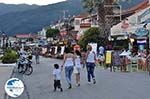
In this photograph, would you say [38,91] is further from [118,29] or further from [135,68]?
[118,29]

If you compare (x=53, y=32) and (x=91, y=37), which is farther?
(x=53, y=32)

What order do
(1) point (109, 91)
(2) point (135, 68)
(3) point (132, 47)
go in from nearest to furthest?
(1) point (109, 91)
(2) point (135, 68)
(3) point (132, 47)

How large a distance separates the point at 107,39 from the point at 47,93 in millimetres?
42817

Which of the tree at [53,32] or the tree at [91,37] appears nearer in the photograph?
the tree at [91,37]

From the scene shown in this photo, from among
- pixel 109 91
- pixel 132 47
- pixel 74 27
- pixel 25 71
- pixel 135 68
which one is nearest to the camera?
pixel 109 91

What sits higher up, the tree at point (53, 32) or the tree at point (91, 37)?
the tree at point (53, 32)

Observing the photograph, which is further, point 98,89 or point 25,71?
point 25,71

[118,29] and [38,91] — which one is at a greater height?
[118,29]

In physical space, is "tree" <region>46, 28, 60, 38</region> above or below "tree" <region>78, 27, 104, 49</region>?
above

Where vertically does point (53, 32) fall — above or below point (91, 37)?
above

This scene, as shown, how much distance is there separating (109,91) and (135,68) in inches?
697

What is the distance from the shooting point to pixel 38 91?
2194 centimetres

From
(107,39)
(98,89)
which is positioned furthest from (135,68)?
(107,39)

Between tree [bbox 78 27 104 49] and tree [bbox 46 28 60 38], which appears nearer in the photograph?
tree [bbox 78 27 104 49]
